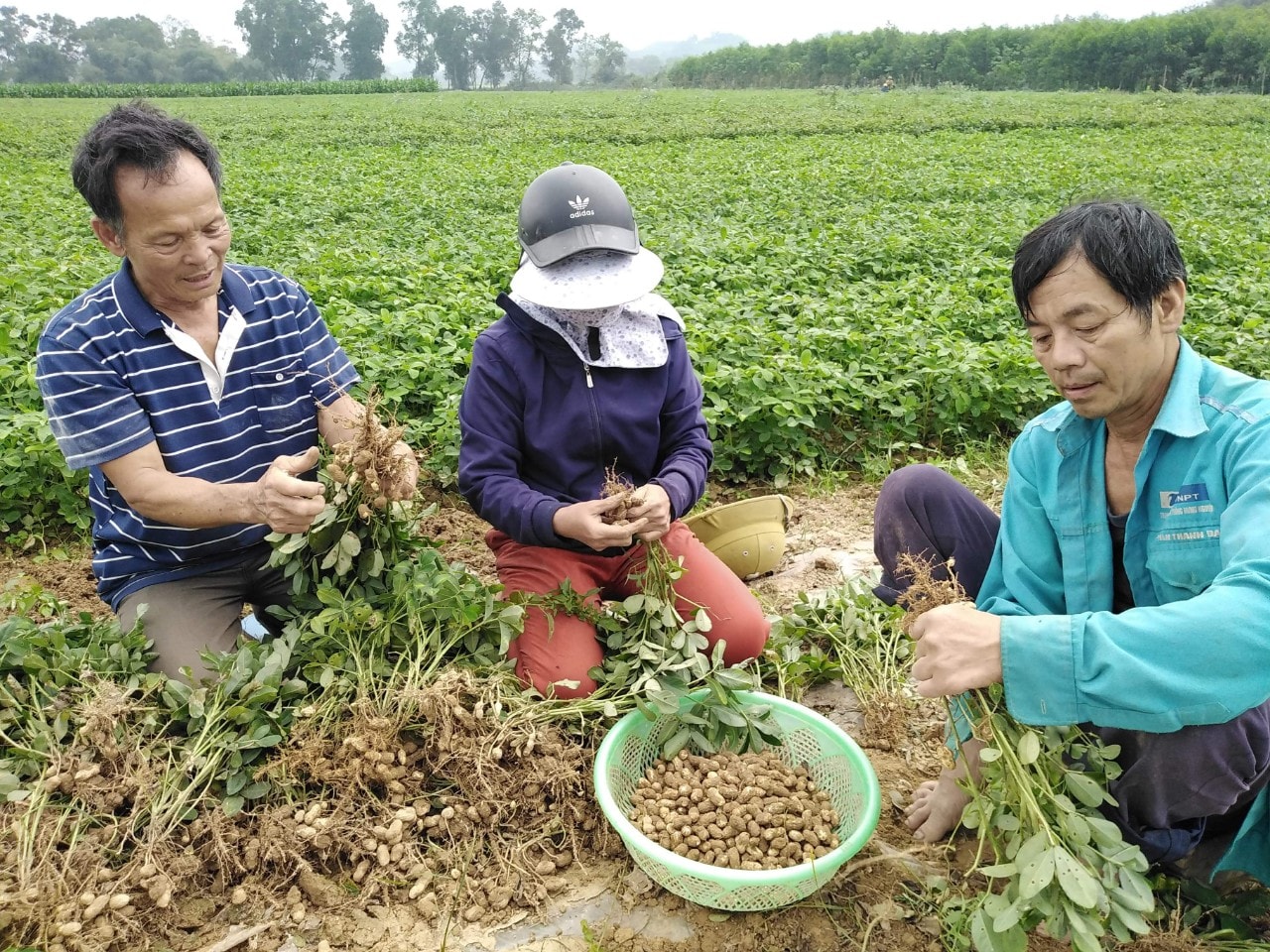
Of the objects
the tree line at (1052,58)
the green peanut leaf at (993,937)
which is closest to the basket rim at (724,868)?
the green peanut leaf at (993,937)

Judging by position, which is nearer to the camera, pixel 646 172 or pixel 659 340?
pixel 659 340

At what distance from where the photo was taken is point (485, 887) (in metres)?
1.78

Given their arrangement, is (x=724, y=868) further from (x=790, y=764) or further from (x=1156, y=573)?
(x=1156, y=573)

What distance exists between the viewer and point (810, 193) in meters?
10.6

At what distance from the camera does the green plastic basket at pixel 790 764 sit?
1.58 metres

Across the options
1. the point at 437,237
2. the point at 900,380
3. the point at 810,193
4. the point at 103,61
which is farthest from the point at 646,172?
the point at 103,61

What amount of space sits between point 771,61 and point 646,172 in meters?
47.1

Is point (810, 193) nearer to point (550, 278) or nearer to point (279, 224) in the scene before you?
point (279, 224)

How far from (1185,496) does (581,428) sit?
1334 millimetres

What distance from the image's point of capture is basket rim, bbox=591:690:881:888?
156 centimetres

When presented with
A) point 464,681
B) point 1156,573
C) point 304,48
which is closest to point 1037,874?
point 1156,573

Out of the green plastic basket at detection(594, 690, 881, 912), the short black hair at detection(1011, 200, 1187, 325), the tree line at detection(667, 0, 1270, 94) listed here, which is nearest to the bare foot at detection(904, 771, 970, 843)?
the green plastic basket at detection(594, 690, 881, 912)

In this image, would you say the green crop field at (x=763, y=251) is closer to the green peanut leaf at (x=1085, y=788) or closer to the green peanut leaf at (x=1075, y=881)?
the green peanut leaf at (x=1085, y=788)

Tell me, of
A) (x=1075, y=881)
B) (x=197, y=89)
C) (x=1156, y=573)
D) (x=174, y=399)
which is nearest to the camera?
(x=1075, y=881)
